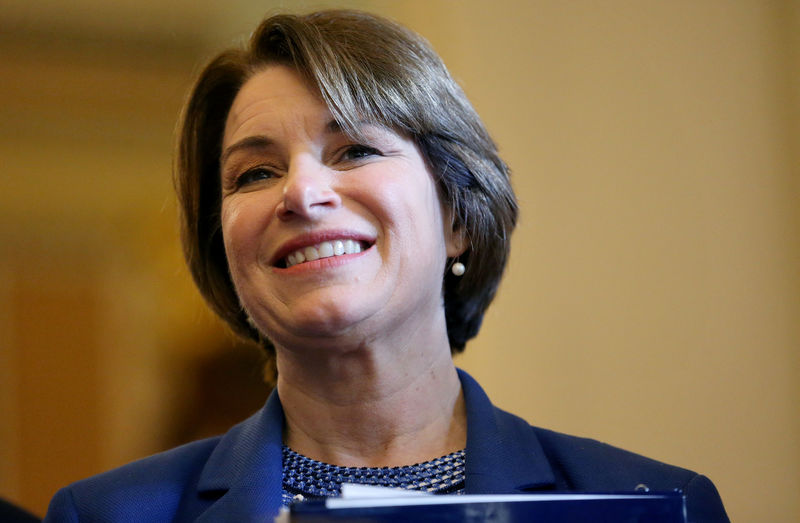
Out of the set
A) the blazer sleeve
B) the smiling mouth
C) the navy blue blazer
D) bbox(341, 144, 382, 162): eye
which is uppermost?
bbox(341, 144, 382, 162): eye

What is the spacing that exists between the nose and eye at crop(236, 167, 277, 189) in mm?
99

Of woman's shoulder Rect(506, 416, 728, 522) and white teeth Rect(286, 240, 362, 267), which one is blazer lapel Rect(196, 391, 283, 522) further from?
woman's shoulder Rect(506, 416, 728, 522)

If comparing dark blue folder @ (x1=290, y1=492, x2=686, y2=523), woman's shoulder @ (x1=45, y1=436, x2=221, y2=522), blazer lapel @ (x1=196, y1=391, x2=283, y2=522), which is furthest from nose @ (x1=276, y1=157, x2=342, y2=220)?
dark blue folder @ (x1=290, y1=492, x2=686, y2=523)

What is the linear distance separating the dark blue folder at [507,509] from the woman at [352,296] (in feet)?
1.53

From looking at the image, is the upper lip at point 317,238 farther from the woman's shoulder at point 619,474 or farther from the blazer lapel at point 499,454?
the woman's shoulder at point 619,474

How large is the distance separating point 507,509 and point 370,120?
2.50 ft

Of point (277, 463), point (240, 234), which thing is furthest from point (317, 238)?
point (277, 463)

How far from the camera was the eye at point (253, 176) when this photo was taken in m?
1.65

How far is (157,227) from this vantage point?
18.6ft

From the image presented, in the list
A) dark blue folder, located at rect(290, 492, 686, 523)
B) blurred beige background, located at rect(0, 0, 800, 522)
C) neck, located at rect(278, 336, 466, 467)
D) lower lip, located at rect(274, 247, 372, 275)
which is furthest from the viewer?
blurred beige background, located at rect(0, 0, 800, 522)

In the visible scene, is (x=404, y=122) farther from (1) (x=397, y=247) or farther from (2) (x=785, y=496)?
(2) (x=785, y=496)

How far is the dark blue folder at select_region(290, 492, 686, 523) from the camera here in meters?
0.98

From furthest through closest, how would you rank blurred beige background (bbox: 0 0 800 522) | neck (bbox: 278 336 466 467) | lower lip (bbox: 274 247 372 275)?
blurred beige background (bbox: 0 0 800 522) < neck (bbox: 278 336 466 467) < lower lip (bbox: 274 247 372 275)

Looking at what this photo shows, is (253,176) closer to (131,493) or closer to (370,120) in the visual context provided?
(370,120)
